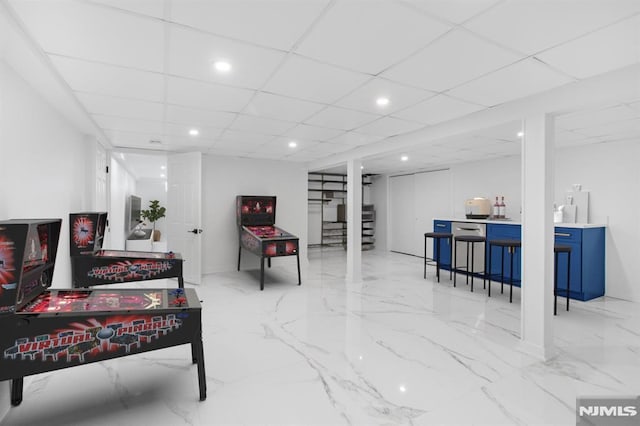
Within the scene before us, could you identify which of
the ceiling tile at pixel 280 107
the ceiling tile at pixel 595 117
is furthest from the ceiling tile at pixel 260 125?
the ceiling tile at pixel 595 117

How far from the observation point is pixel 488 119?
351 centimetres

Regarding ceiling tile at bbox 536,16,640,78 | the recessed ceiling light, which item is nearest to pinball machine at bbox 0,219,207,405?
the recessed ceiling light

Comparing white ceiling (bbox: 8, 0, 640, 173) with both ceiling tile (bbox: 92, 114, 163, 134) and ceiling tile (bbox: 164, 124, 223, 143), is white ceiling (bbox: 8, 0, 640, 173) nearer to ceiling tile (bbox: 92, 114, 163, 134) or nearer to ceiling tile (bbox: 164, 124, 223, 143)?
ceiling tile (bbox: 92, 114, 163, 134)

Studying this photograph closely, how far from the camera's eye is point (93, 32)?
199 cm

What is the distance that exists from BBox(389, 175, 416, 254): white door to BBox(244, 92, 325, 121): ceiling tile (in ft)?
19.9

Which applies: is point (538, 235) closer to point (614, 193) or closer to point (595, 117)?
point (595, 117)

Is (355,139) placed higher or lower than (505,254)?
higher

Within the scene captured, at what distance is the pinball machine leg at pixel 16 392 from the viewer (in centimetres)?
226

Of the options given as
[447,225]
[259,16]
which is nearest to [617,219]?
[447,225]

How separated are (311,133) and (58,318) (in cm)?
356

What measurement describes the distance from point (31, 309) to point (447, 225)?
257 inches

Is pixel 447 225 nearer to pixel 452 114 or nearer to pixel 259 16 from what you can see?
pixel 452 114

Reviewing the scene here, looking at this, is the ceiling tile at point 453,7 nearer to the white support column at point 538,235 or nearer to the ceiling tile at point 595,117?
the white support column at point 538,235

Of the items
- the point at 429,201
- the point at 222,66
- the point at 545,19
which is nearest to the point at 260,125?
the point at 222,66
